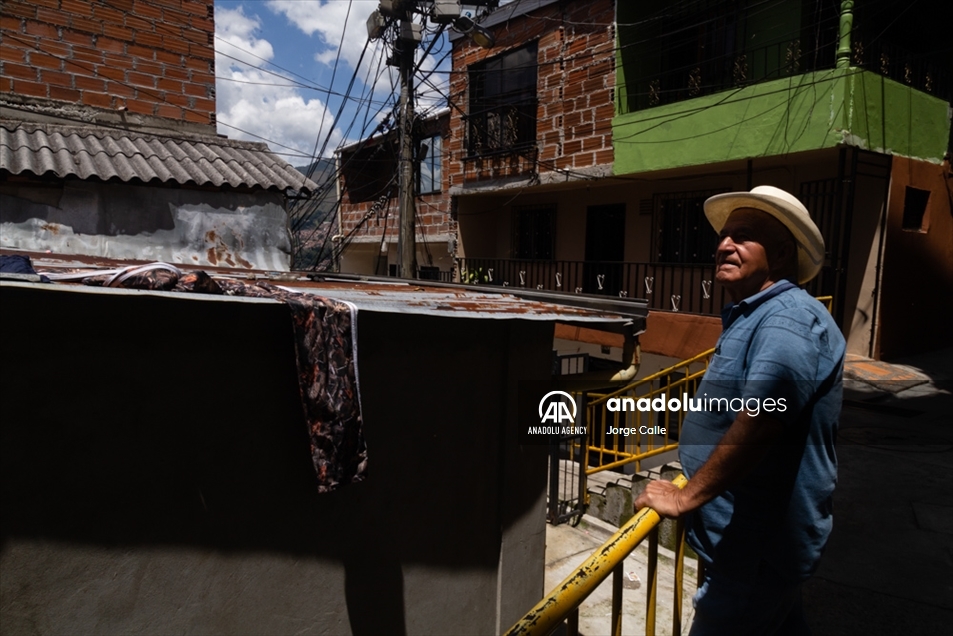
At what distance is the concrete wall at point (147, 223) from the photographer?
5945 millimetres

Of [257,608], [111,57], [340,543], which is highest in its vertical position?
[111,57]

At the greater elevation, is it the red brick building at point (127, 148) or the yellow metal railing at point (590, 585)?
the red brick building at point (127, 148)

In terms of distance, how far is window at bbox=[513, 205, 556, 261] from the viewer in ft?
48.6

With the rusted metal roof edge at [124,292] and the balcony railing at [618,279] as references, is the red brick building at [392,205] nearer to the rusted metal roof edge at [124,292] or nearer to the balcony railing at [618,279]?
the balcony railing at [618,279]

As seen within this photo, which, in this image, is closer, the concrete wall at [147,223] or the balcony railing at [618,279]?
the concrete wall at [147,223]

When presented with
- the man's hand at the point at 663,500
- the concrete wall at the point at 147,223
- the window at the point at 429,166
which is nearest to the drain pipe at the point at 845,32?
the concrete wall at the point at 147,223

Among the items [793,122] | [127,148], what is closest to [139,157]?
[127,148]

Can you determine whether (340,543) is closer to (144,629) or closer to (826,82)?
(144,629)

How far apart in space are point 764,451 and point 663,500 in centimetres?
36

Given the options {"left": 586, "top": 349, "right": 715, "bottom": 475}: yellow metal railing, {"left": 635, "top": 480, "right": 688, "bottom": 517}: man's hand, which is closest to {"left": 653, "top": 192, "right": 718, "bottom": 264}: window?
{"left": 586, "top": 349, "right": 715, "bottom": 475}: yellow metal railing

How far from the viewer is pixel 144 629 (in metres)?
2.66

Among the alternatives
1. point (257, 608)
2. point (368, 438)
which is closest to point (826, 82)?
point (368, 438)

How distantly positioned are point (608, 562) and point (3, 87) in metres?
8.03

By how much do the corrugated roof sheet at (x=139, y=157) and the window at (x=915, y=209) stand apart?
9.58 metres
